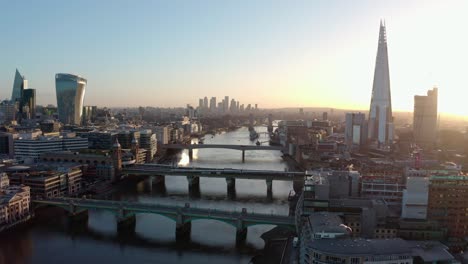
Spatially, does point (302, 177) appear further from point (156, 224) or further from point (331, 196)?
point (156, 224)

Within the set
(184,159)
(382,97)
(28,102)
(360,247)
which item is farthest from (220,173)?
(28,102)

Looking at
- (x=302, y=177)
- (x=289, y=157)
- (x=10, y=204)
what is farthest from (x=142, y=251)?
(x=289, y=157)

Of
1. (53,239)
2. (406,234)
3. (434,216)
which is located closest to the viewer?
(406,234)

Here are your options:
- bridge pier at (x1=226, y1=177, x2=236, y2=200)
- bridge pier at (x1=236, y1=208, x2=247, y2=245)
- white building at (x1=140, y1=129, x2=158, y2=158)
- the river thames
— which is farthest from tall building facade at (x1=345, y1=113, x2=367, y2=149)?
bridge pier at (x1=236, y1=208, x2=247, y2=245)

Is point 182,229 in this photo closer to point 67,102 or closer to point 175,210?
point 175,210

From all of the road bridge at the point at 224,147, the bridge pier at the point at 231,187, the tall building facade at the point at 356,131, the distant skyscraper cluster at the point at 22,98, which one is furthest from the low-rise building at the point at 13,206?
the distant skyscraper cluster at the point at 22,98

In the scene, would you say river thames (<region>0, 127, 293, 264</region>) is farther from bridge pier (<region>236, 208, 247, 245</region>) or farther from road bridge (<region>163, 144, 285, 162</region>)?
road bridge (<region>163, 144, 285, 162</region>)

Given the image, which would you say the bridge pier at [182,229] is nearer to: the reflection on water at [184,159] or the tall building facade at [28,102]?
the reflection on water at [184,159]
